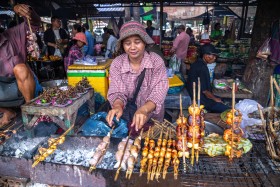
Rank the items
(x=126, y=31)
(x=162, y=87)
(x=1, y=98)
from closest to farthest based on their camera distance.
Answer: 1. (x=126, y=31)
2. (x=162, y=87)
3. (x=1, y=98)

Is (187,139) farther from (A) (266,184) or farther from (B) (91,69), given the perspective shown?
(B) (91,69)

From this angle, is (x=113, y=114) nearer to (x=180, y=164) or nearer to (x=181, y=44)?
(x=180, y=164)

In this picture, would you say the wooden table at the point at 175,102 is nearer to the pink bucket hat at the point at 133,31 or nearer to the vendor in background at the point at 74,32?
the pink bucket hat at the point at 133,31

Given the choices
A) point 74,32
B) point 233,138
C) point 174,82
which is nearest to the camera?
point 233,138

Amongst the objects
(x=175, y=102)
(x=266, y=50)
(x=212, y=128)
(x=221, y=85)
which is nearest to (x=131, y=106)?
(x=212, y=128)

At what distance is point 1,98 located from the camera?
3.94m

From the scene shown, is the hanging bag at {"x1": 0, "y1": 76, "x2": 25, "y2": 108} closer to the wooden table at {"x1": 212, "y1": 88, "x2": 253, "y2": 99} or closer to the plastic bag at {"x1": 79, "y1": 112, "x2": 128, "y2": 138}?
the plastic bag at {"x1": 79, "y1": 112, "x2": 128, "y2": 138}

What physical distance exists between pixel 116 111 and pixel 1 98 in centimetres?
260

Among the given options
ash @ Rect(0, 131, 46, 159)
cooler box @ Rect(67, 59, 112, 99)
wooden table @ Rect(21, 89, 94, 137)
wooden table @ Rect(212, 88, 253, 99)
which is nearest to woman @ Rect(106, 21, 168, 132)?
wooden table @ Rect(21, 89, 94, 137)

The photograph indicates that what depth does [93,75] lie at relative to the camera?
4.75 metres

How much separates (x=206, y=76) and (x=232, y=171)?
2598 mm

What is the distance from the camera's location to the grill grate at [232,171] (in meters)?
2.09

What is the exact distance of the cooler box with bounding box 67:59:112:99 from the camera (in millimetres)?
4738

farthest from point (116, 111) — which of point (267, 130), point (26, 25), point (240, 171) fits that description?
point (26, 25)
